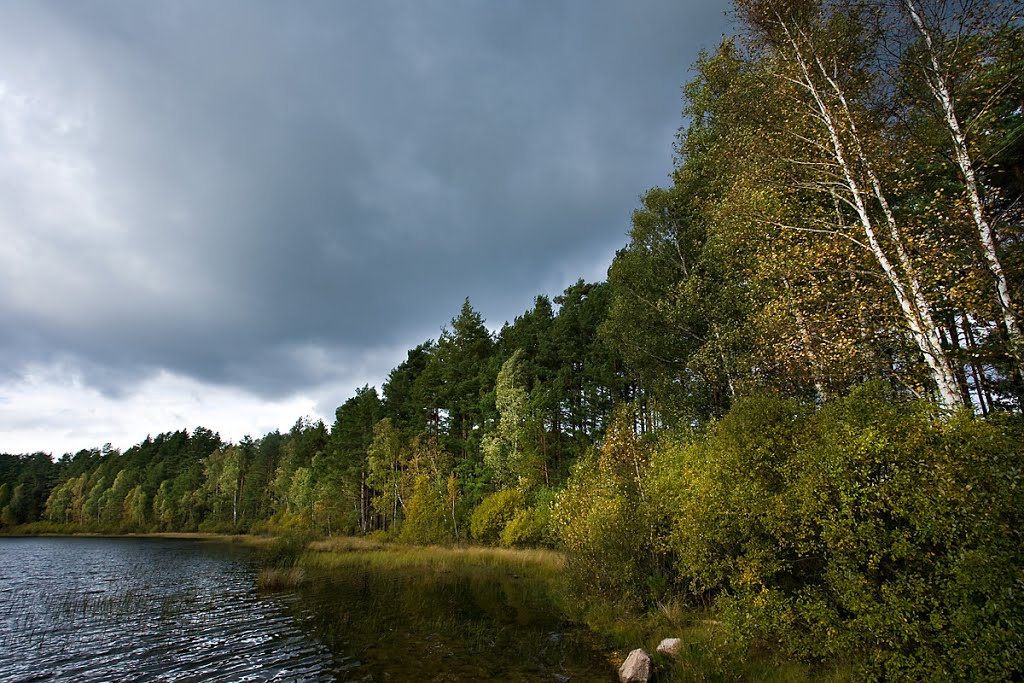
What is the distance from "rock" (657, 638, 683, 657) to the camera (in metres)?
11.8

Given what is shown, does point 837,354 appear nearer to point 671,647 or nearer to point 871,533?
point 871,533

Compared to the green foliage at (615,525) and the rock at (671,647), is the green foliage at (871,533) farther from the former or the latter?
the green foliage at (615,525)

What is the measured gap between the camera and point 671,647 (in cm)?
1197

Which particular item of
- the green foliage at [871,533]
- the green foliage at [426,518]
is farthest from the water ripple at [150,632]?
the green foliage at [426,518]

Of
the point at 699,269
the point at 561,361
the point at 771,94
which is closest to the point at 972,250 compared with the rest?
the point at 771,94

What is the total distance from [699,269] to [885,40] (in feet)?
35.8

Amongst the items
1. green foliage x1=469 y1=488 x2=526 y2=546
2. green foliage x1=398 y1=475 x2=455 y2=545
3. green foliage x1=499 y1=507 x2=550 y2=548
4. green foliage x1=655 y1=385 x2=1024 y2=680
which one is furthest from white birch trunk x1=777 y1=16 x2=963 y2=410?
green foliage x1=398 y1=475 x2=455 y2=545

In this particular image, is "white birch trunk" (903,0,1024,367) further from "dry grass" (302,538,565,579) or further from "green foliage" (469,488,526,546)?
"green foliage" (469,488,526,546)

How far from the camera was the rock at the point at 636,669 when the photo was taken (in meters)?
10.8

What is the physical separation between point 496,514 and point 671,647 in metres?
26.7

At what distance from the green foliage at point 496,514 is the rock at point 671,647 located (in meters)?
24.4

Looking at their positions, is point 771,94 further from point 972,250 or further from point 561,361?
point 561,361

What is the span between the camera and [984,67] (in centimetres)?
1106

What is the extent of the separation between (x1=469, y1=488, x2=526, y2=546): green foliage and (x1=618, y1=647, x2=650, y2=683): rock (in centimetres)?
A: 2521
